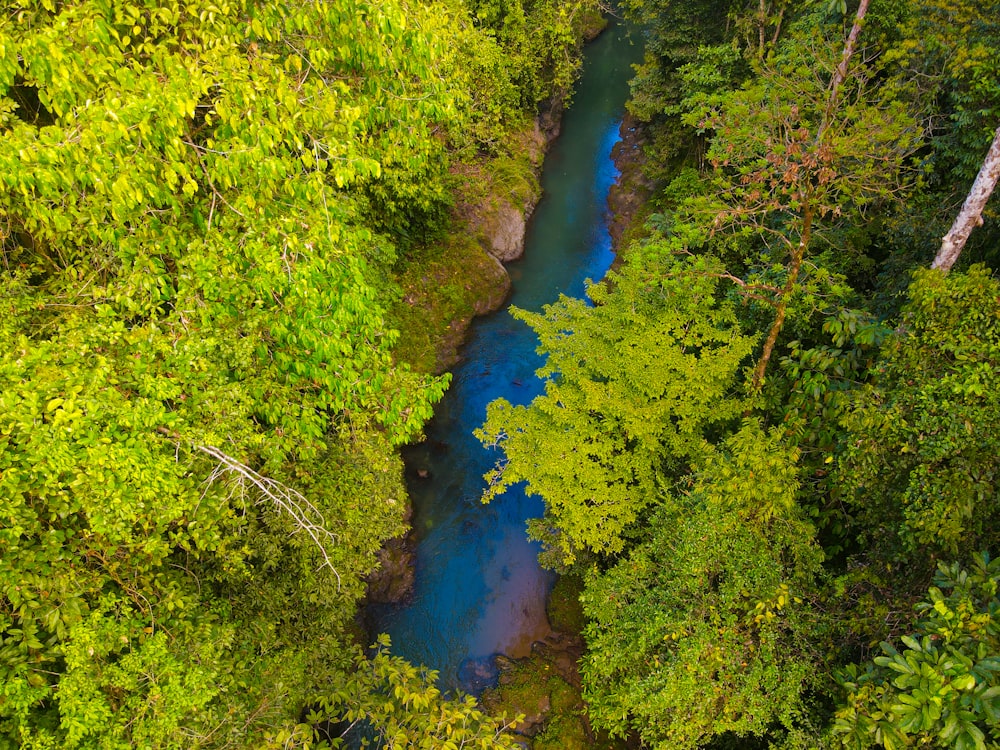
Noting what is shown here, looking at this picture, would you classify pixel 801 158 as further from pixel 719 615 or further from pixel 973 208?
pixel 719 615

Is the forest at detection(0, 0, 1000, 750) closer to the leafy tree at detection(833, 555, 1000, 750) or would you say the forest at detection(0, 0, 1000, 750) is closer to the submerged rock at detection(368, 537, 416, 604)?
the leafy tree at detection(833, 555, 1000, 750)

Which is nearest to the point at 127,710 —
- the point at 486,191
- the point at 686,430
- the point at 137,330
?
the point at 137,330

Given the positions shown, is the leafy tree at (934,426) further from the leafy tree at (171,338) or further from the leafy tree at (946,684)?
the leafy tree at (171,338)

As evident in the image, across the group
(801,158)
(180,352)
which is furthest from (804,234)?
(180,352)

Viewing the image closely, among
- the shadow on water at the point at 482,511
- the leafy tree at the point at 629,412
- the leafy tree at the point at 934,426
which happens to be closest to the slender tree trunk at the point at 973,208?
the leafy tree at the point at 934,426

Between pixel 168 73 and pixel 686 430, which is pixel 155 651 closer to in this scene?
pixel 168 73
